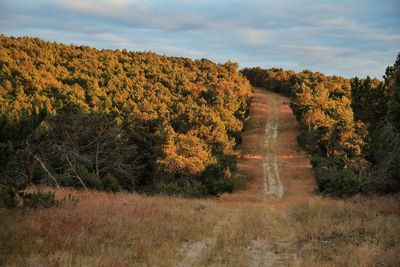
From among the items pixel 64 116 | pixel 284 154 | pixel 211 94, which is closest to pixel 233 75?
pixel 211 94

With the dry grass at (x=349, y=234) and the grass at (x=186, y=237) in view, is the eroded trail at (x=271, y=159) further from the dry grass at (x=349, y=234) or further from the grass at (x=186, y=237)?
the grass at (x=186, y=237)

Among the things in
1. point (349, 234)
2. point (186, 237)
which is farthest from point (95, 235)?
point (349, 234)

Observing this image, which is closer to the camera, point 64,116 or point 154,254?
point 154,254

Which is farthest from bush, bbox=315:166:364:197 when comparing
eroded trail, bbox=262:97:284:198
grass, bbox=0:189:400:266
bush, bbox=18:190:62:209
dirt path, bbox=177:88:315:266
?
bush, bbox=18:190:62:209

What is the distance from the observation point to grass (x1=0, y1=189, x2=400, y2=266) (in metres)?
7.66

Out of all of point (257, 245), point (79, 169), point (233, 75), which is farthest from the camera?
point (233, 75)

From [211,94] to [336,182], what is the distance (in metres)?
31.6

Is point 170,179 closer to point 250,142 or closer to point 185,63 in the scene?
point 250,142

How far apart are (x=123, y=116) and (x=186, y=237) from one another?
32.5 meters

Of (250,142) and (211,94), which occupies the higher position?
(211,94)

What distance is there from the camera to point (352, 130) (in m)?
40.4

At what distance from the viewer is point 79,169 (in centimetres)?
2511

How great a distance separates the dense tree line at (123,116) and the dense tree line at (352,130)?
362 inches

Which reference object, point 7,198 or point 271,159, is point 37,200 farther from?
point 271,159
